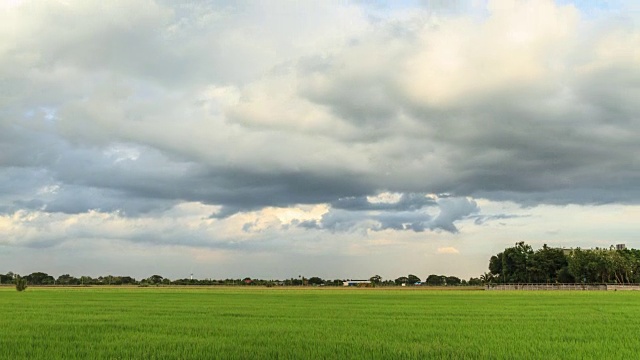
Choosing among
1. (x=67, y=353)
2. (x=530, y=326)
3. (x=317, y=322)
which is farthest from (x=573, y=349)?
(x=67, y=353)

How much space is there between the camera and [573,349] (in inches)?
738

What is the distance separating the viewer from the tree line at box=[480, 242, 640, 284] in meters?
140

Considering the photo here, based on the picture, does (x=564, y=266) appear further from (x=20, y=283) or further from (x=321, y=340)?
(x=321, y=340)

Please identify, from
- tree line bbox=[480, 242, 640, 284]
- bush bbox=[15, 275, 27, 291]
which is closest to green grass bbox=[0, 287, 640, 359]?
bush bbox=[15, 275, 27, 291]

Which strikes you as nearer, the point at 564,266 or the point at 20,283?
the point at 20,283

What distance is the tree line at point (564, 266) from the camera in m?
140

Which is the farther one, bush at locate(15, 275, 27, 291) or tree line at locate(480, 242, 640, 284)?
tree line at locate(480, 242, 640, 284)

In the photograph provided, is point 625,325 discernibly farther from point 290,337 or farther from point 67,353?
point 67,353

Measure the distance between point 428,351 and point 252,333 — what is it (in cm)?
837

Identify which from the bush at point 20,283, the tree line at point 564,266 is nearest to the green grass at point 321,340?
the bush at point 20,283

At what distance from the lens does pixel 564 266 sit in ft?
498

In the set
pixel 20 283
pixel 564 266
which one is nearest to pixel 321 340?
pixel 20 283

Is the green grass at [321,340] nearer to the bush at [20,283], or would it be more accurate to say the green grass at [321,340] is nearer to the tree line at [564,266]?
the bush at [20,283]

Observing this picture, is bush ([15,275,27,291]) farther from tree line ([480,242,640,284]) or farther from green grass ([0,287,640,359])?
tree line ([480,242,640,284])
